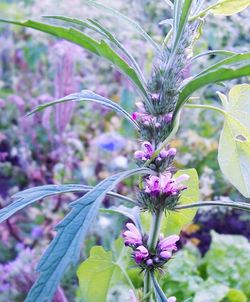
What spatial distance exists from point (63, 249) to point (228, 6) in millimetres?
403

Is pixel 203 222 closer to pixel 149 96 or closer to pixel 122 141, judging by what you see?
pixel 122 141

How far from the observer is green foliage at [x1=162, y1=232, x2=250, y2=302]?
159 centimetres

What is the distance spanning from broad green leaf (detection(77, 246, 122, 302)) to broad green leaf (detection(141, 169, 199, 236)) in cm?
9

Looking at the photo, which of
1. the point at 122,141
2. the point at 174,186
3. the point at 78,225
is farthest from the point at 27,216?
the point at 78,225

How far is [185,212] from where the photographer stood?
980mm

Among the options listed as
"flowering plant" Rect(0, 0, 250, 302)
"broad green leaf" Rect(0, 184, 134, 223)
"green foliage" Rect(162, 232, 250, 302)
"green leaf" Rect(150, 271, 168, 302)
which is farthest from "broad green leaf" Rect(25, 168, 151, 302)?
"green foliage" Rect(162, 232, 250, 302)

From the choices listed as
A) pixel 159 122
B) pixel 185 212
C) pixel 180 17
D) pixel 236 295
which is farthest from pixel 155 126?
pixel 236 295

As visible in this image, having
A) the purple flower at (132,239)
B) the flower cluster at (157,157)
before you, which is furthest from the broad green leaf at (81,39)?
the purple flower at (132,239)

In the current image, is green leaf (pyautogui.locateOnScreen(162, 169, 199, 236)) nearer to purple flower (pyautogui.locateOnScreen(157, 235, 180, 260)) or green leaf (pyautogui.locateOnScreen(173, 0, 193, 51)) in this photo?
purple flower (pyautogui.locateOnScreen(157, 235, 180, 260))

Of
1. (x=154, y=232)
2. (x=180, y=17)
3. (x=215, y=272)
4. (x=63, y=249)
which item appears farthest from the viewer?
(x=215, y=272)

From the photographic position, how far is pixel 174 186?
823 mm

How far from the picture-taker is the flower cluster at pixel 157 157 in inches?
31.5

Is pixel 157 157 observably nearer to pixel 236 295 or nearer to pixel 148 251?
pixel 148 251

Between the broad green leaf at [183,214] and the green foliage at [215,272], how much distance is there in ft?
2.02
